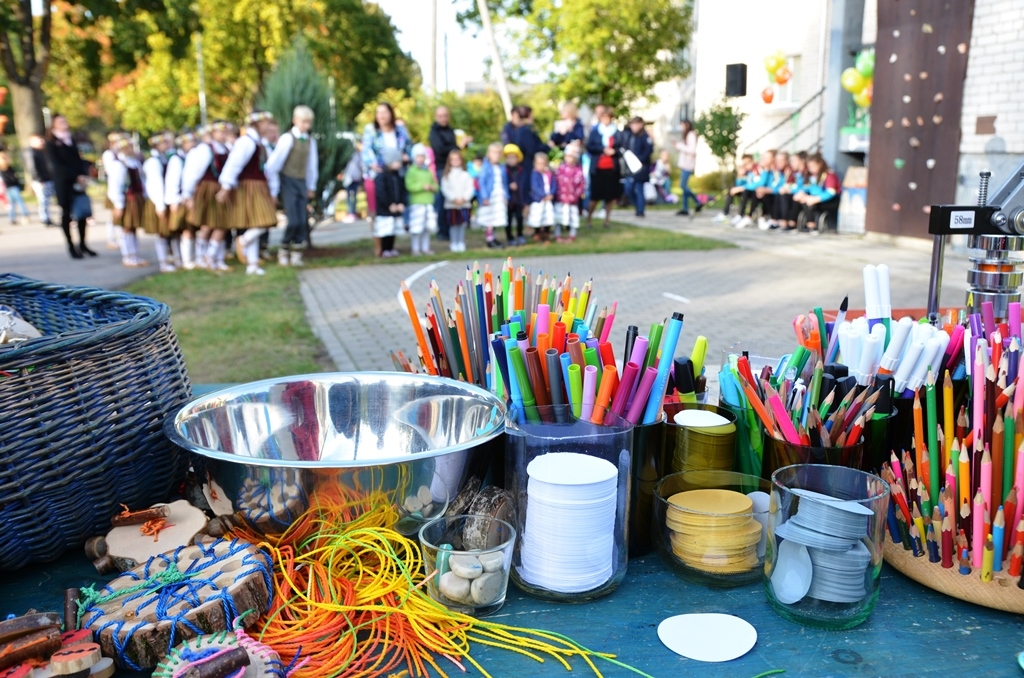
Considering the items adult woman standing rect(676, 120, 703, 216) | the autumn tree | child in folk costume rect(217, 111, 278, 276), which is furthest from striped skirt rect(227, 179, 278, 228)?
the autumn tree

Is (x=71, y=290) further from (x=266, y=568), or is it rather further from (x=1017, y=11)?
(x=1017, y=11)

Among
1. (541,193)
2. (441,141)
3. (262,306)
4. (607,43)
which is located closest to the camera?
(262,306)

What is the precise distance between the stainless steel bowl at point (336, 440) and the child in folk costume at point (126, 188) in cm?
798

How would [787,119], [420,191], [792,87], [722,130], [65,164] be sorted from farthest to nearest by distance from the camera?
[792,87] < [787,119] < [722,130] < [420,191] < [65,164]

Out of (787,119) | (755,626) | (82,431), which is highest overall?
(787,119)

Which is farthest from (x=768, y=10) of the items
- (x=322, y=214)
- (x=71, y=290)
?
(x=71, y=290)

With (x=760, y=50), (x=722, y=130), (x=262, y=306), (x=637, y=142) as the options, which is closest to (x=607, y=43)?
(x=760, y=50)

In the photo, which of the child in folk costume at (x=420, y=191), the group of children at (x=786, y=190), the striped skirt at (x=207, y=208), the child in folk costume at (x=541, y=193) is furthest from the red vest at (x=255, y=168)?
the group of children at (x=786, y=190)

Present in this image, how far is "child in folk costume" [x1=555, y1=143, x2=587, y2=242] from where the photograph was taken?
10555 mm

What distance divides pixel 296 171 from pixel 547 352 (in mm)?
7708

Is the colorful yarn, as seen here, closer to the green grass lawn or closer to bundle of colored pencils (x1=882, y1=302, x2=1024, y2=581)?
bundle of colored pencils (x1=882, y1=302, x2=1024, y2=581)

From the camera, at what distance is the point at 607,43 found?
19516mm

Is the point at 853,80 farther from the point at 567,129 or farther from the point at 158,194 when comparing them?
the point at 158,194

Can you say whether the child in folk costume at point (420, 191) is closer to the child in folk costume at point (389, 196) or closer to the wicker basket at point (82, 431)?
the child in folk costume at point (389, 196)
